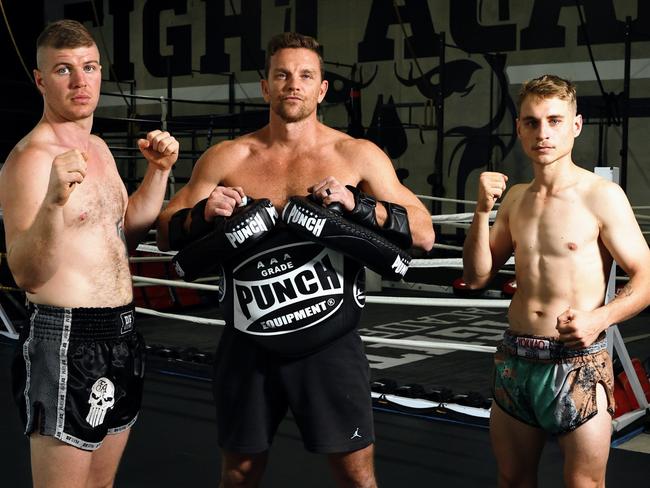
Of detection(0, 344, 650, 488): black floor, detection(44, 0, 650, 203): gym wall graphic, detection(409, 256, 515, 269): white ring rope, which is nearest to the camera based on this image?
detection(0, 344, 650, 488): black floor

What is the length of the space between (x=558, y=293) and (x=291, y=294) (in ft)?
2.03

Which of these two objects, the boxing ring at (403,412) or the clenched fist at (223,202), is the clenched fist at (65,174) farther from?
the boxing ring at (403,412)

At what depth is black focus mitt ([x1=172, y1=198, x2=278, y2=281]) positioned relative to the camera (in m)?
1.82

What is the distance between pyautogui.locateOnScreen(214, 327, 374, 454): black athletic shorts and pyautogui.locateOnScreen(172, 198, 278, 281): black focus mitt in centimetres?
23

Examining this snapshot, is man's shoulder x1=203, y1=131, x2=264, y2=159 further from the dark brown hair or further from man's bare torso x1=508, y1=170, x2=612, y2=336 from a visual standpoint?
man's bare torso x1=508, y1=170, x2=612, y2=336

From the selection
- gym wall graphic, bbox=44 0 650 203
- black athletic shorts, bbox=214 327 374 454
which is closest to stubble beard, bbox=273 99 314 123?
black athletic shorts, bbox=214 327 374 454

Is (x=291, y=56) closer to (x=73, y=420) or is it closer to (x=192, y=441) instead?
(x=73, y=420)

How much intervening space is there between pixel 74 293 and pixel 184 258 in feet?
0.86

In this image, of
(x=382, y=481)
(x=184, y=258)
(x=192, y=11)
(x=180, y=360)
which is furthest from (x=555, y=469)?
(x=192, y=11)

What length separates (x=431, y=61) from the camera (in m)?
8.98

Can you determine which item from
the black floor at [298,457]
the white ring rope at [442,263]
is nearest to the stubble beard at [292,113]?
the black floor at [298,457]

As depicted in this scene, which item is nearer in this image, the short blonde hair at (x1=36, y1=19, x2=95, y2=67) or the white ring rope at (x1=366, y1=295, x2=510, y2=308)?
the short blonde hair at (x1=36, y1=19, x2=95, y2=67)

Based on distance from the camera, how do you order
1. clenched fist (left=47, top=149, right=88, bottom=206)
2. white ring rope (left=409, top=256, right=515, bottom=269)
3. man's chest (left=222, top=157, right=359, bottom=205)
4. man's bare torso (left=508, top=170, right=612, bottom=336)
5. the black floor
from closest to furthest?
clenched fist (left=47, top=149, right=88, bottom=206) < man's bare torso (left=508, top=170, right=612, bottom=336) < man's chest (left=222, top=157, right=359, bottom=205) < the black floor < white ring rope (left=409, top=256, right=515, bottom=269)

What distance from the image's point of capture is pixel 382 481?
9.76ft
